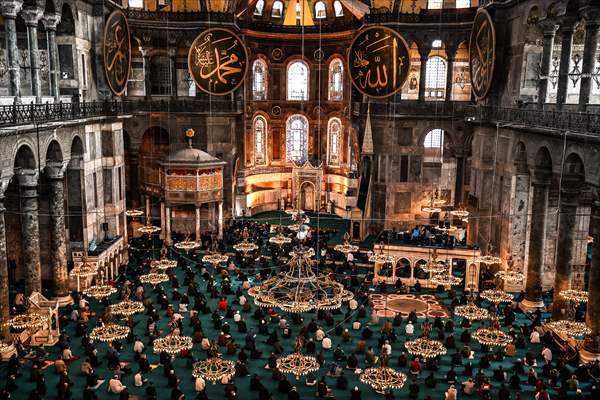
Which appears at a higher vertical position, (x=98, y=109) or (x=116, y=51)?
(x=116, y=51)

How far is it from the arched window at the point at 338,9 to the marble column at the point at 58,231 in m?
17.7

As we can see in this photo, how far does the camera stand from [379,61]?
1378 centimetres

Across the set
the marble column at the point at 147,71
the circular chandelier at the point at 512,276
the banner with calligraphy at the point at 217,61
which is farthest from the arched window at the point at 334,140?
the circular chandelier at the point at 512,276

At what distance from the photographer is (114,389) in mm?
12844

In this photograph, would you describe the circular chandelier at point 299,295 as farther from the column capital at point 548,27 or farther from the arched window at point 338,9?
the arched window at point 338,9

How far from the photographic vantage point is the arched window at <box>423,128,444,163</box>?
2775cm

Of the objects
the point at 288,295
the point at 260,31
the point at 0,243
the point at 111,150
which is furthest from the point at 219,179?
the point at 288,295

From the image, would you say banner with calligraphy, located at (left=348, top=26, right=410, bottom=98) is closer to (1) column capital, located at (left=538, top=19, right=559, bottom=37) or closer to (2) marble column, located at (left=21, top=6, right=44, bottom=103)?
(1) column capital, located at (left=538, top=19, right=559, bottom=37)

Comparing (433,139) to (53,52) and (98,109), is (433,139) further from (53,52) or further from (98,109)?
(53,52)

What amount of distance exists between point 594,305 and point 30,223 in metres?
14.0

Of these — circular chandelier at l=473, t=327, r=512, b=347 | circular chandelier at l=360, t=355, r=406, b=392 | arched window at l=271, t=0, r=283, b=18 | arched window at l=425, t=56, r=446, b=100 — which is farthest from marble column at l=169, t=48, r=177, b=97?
circular chandelier at l=360, t=355, r=406, b=392

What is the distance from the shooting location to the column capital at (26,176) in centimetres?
1538

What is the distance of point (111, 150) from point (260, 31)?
11.8 meters

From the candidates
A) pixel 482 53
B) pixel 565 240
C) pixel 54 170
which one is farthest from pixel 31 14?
pixel 565 240
